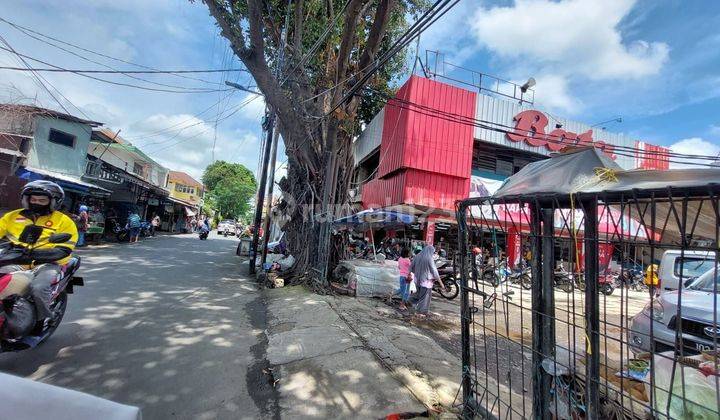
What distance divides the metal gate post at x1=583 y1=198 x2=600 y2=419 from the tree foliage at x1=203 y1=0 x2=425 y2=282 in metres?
6.62

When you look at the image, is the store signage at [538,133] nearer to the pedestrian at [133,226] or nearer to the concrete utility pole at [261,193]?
the concrete utility pole at [261,193]

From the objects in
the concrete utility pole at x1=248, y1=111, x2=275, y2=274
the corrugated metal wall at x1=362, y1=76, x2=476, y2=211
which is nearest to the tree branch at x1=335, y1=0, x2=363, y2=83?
the concrete utility pole at x1=248, y1=111, x2=275, y2=274

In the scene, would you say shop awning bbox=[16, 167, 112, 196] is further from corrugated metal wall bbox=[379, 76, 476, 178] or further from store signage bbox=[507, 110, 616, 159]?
store signage bbox=[507, 110, 616, 159]

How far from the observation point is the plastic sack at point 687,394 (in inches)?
74.3

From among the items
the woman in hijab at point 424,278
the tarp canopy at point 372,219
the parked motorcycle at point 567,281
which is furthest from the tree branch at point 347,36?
the parked motorcycle at point 567,281

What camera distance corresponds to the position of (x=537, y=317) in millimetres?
2613

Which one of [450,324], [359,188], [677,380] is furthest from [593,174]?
[359,188]

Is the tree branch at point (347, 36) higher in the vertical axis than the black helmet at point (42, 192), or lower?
higher

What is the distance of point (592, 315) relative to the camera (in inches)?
90.4

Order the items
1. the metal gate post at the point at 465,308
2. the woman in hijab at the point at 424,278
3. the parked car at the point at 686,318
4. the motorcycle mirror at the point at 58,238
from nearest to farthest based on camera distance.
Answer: the metal gate post at the point at 465,308 → the motorcycle mirror at the point at 58,238 → the parked car at the point at 686,318 → the woman in hijab at the point at 424,278

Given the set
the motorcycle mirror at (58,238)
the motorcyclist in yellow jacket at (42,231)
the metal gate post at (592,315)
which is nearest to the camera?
the metal gate post at (592,315)

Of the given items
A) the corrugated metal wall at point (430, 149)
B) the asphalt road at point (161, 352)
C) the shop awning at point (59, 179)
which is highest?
the corrugated metal wall at point (430, 149)

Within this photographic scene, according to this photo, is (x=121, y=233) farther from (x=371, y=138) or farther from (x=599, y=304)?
(x=599, y=304)

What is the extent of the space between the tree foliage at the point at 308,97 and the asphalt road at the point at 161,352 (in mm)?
3026
